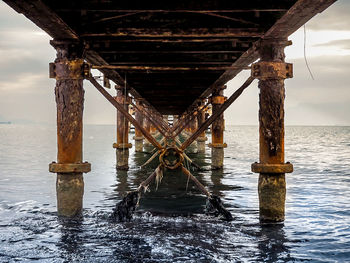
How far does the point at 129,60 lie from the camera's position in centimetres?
906

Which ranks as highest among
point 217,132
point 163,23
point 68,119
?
point 163,23

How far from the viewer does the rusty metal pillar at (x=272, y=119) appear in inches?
250

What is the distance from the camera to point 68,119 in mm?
6449

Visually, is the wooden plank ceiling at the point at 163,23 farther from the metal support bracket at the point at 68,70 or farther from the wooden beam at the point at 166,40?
the metal support bracket at the point at 68,70

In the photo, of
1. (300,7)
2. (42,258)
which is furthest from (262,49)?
(42,258)

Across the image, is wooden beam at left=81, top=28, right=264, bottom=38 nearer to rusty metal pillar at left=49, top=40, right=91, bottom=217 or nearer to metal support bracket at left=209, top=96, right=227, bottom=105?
rusty metal pillar at left=49, top=40, right=91, bottom=217

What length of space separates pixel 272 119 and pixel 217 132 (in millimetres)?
7602

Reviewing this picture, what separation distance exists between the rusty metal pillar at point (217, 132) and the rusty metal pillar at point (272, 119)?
234 inches

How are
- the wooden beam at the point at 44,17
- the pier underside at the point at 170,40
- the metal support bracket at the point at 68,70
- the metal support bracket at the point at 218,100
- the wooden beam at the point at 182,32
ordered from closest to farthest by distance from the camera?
1. the wooden beam at the point at 44,17
2. the pier underside at the point at 170,40
3. the wooden beam at the point at 182,32
4. the metal support bracket at the point at 68,70
5. the metal support bracket at the point at 218,100

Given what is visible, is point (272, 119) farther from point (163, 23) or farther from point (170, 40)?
point (163, 23)

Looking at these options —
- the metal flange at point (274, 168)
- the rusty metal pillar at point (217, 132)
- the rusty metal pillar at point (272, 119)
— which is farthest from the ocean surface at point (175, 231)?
the rusty metal pillar at point (217, 132)

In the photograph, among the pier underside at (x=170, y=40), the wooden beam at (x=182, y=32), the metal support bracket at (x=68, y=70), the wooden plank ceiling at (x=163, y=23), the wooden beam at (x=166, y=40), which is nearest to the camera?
the wooden plank ceiling at (x=163, y=23)

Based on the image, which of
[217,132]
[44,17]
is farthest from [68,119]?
[217,132]

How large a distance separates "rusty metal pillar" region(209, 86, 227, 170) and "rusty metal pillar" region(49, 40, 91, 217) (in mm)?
6674
